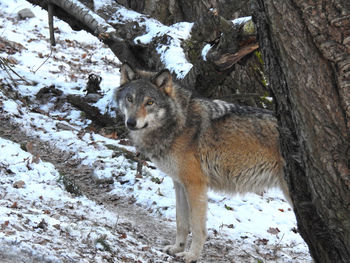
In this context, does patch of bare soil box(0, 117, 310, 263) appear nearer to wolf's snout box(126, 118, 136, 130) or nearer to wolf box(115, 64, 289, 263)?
wolf box(115, 64, 289, 263)

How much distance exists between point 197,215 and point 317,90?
3078mm

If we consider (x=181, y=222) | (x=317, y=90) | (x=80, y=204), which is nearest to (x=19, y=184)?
(x=80, y=204)

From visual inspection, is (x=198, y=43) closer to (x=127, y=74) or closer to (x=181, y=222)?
(x=127, y=74)

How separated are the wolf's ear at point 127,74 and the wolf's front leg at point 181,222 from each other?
5.27ft

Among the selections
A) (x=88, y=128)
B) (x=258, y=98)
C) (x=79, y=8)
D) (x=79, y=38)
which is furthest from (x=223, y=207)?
(x=79, y=38)

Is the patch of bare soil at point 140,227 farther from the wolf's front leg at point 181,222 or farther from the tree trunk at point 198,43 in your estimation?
the tree trunk at point 198,43

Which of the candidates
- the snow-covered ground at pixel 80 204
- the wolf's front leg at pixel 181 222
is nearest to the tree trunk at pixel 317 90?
the snow-covered ground at pixel 80 204

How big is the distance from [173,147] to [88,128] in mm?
4676

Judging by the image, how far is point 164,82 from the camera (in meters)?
5.12

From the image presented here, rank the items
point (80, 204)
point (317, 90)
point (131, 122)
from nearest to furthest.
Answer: point (317, 90), point (131, 122), point (80, 204)

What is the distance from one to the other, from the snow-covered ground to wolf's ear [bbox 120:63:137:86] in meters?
1.85

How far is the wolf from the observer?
15.9ft

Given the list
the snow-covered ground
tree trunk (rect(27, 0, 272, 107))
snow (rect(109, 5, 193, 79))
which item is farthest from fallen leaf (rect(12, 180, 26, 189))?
snow (rect(109, 5, 193, 79))

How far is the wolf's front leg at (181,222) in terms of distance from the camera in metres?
5.11
